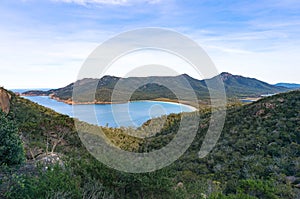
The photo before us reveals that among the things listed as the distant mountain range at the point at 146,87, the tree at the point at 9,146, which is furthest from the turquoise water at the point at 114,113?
the tree at the point at 9,146

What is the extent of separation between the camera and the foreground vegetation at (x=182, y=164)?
6293 millimetres

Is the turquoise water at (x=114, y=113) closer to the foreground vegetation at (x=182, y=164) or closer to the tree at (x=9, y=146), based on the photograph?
the foreground vegetation at (x=182, y=164)

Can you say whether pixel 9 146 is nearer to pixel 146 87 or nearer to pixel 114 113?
pixel 114 113

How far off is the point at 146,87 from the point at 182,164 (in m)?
18.8

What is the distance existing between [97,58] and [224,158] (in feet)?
46.3

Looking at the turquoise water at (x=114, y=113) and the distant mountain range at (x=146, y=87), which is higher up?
the distant mountain range at (x=146, y=87)

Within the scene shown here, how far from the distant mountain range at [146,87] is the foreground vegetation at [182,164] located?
3.07 meters

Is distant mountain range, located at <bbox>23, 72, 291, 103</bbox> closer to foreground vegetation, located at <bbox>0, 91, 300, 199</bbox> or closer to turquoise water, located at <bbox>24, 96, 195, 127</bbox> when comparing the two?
turquoise water, located at <bbox>24, 96, 195, 127</bbox>

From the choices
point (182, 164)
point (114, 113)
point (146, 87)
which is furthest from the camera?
point (146, 87)

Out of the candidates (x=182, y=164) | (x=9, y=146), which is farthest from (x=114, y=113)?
(x=9, y=146)

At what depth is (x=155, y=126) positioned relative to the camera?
31.4 meters

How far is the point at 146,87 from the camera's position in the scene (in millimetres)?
36906

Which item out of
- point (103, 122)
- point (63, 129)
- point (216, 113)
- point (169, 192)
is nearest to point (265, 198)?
point (169, 192)

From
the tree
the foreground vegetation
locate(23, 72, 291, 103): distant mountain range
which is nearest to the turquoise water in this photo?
locate(23, 72, 291, 103): distant mountain range
